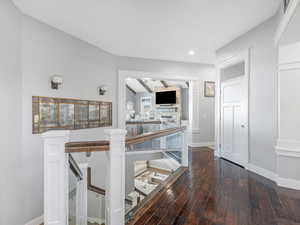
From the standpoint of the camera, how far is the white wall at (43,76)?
9.06 feet

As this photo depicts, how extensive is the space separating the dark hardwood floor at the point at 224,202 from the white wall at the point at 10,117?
1.79m

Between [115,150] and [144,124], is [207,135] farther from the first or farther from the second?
[115,150]

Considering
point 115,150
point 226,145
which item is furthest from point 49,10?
point 226,145

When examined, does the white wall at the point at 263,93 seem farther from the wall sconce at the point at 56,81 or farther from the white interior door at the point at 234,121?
the wall sconce at the point at 56,81

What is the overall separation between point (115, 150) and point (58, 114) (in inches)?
87.3

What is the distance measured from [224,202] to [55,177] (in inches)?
82.9

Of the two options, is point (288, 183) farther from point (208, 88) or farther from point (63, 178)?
point (208, 88)

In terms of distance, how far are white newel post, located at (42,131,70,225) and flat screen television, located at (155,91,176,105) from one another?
26.1 feet

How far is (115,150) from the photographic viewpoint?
1.73m

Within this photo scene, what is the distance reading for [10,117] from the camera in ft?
7.88

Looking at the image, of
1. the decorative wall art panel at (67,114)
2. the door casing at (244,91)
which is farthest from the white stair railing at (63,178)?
the door casing at (244,91)

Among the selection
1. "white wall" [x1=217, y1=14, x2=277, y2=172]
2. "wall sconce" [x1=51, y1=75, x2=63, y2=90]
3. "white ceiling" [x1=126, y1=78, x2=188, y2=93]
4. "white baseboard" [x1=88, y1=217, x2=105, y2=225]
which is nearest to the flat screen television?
"white ceiling" [x1=126, y1=78, x2=188, y2=93]

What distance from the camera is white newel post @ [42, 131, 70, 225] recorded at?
60.7 inches

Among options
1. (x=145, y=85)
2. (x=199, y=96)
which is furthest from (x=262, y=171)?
(x=145, y=85)
